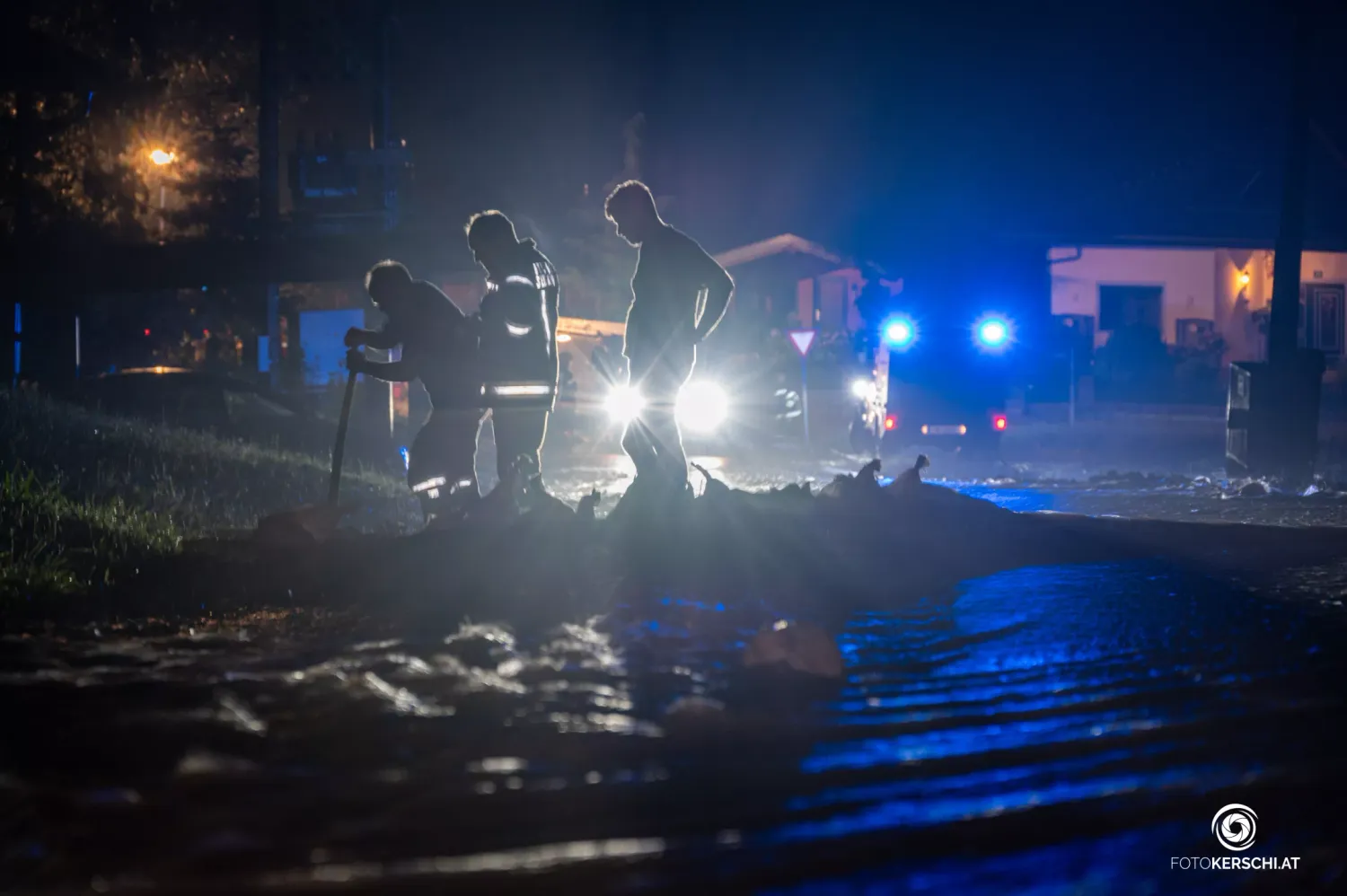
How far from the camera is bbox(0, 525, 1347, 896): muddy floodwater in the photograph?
110 inches

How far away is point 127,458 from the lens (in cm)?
1032

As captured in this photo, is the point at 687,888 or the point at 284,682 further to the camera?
the point at 284,682

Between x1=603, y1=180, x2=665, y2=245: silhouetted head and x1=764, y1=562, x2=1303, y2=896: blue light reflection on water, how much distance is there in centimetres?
361

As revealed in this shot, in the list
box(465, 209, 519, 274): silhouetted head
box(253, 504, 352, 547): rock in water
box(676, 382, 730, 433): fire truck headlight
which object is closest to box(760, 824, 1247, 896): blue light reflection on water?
box(253, 504, 352, 547): rock in water

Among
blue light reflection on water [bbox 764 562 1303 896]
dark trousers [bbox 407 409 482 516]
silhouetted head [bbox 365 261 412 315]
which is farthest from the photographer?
dark trousers [bbox 407 409 482 516]

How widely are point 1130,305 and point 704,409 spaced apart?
20.1 m

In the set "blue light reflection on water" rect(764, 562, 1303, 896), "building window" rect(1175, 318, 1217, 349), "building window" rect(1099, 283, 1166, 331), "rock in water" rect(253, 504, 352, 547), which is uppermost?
"building window" rect(1099, 283, 1166, 331)

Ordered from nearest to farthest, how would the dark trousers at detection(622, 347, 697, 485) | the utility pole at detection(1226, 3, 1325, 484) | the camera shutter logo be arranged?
the camera shutter logo → the dark trousers at detection(622, 347, 697, 485) → the utility pole at detection(1226, 3, 1325, 484)

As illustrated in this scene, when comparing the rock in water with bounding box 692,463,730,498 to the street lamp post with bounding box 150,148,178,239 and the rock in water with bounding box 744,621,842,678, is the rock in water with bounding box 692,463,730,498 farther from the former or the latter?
the street lamp post with bounding box 150,148,178,239

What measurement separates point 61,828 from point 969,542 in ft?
21.3

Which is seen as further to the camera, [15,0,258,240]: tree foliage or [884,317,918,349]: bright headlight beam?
[15,0,258,240]: tree foliage

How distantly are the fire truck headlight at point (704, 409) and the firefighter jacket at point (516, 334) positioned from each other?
14283 mm

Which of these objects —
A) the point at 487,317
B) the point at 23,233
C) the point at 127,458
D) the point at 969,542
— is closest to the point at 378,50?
the point at 23,233

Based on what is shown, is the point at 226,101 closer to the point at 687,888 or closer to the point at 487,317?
the point at 487,317
